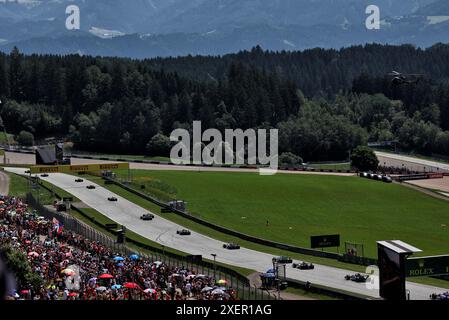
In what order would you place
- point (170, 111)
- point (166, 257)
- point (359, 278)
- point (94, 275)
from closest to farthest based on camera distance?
point (94, 275), point (359, 278), point (166, 257), point (170, 111)

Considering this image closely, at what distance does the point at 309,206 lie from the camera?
8975 cm

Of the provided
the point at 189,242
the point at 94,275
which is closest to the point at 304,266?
the point at 189,242

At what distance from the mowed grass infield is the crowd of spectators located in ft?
67.9

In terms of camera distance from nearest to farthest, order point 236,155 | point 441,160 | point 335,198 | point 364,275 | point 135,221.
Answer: point 364,275 < point 135,221 < point 335,198 < point 236,155 < point 441,160

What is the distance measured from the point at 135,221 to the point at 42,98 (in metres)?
118

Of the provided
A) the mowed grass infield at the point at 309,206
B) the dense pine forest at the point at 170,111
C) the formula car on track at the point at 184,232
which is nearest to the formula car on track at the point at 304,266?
the mowed grass infield at the point at 309,206

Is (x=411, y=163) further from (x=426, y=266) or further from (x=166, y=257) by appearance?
(x=426, y=266)

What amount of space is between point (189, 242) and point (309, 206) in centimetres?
2599

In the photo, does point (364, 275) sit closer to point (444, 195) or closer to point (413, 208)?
point (413, 208)

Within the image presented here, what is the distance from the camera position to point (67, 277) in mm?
36688

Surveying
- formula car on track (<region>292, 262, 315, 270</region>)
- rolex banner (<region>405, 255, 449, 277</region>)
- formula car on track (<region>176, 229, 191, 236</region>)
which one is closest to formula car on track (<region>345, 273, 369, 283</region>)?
formula car on track (<region>292, 262, 315, 270</region>)

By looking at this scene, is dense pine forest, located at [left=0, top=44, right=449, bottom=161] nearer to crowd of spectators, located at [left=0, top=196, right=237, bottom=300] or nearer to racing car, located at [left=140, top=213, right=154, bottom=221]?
racing car, located at [left=140, top=213, right=154, bottom=221]

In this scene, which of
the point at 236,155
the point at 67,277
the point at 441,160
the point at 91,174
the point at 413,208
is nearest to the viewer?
the point at 67,277

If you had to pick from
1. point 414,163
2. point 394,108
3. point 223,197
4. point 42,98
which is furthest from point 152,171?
point 394,108
